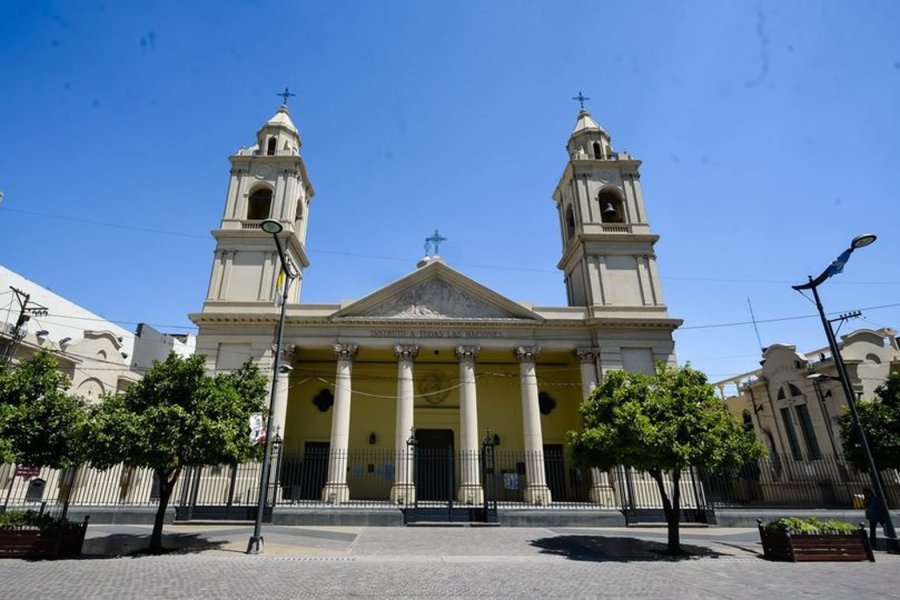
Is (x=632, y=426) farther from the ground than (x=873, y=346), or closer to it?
closer to it

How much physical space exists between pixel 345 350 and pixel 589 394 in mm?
11807

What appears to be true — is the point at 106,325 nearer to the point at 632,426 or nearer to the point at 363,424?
the point at 363,424

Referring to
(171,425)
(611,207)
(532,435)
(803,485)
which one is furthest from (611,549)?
(611,207)

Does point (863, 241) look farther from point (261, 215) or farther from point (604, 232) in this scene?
point (261, 215)

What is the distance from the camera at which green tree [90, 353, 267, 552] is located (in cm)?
1080

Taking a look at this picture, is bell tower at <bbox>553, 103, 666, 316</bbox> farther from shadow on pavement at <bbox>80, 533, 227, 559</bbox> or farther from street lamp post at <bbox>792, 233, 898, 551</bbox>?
shadow on pavement at <bbox>80, 533, 227, 559</bbox>

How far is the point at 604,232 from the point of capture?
88.0 feet

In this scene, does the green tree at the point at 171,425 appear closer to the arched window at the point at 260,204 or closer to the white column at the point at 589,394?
the white column at the point at 589,394

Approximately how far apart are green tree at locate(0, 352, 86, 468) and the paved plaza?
101 inches

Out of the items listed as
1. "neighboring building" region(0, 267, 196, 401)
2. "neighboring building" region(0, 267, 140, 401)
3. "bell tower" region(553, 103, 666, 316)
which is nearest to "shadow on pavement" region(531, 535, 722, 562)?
"bell tower" region(553, 103, 666, 316)

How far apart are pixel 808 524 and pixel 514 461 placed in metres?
15.1

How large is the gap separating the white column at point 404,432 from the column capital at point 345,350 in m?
2.07

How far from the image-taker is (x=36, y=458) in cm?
1249

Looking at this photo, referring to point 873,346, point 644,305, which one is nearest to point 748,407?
point 873,346
